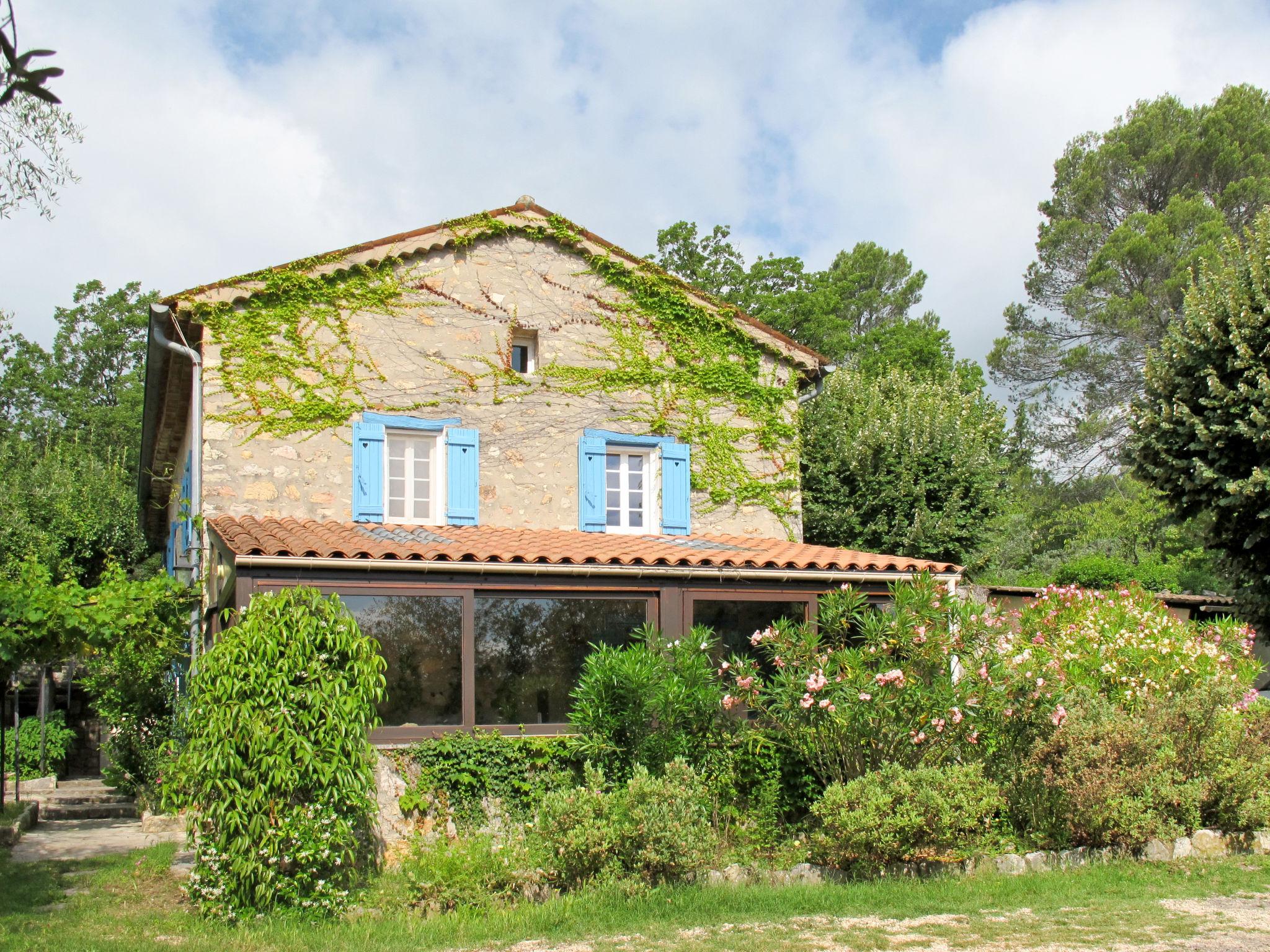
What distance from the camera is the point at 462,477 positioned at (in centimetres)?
1367

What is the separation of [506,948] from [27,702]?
61.1 ft

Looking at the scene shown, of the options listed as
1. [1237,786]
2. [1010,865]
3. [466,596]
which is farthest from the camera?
[466,596]

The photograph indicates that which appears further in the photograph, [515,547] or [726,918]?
[515,547]

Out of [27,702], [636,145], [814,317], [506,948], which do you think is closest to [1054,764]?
[506,948]

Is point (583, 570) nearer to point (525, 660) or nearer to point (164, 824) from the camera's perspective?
point (525, 660)

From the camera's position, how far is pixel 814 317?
3272 centimetres

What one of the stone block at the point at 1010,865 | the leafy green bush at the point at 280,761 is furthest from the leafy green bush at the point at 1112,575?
the leafy green bush at the point at 280,761

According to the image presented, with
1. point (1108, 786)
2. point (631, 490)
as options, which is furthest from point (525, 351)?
point (1108, 786)

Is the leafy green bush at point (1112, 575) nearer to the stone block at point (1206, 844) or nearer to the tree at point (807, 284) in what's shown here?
the tree at point (807, 284)

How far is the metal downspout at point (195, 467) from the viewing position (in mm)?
12625

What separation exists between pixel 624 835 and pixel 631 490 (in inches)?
283

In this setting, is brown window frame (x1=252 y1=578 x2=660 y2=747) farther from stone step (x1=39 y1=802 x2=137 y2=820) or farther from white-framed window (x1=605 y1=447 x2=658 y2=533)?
stone step (x1=39 y1=802 x2=137 y2=820)

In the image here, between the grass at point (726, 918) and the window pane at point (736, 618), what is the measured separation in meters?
6.33

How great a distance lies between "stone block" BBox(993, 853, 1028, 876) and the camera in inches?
346
